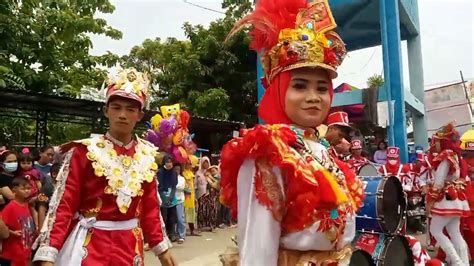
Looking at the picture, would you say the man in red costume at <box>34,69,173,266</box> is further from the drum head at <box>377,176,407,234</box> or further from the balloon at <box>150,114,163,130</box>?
the balloon at <box>150,114,163,130</box>

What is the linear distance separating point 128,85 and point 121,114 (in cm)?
20

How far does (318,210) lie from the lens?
2.04 metres

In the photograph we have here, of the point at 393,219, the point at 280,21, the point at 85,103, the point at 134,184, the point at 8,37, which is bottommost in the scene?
the point at 393,219

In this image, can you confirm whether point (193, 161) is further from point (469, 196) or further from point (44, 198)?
point (469, 196)

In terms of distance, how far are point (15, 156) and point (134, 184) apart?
3.24 meters

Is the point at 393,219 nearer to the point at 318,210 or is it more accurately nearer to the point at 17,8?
the point at 318,210

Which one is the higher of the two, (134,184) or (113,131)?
(113,131)

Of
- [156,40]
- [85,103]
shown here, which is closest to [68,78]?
[85,103]

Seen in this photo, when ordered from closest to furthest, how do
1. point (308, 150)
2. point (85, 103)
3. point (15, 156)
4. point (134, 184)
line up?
1. point (308, 150)
2. point (134, 184)
3. point (15, 156)
4. point (85, 103)

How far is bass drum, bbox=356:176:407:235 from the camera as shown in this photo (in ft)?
13.7

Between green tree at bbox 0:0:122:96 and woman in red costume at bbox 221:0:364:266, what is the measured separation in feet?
22.8

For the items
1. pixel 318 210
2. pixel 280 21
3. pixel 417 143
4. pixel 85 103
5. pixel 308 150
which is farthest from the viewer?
pixel 417 143

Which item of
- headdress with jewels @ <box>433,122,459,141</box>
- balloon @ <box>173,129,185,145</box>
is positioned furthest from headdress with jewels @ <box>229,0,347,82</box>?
balloon @ <box>173,129,185,145</box>

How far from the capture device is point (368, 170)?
509cm
